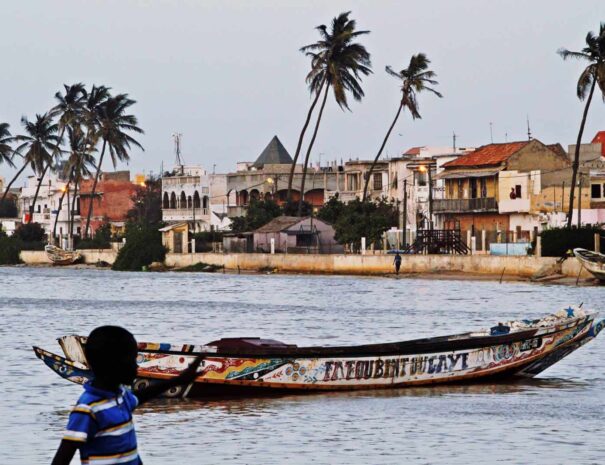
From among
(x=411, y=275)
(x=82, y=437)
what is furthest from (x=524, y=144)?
(x=82, y=437)

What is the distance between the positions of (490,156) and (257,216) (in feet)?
55.7

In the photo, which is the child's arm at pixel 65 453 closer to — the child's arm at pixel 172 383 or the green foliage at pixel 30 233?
the child's arm at pixel 172 383

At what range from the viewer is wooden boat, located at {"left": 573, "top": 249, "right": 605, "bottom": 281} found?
58.6 meters

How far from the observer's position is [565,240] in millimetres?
63938

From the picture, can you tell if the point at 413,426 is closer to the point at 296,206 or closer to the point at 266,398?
the point at 266,398

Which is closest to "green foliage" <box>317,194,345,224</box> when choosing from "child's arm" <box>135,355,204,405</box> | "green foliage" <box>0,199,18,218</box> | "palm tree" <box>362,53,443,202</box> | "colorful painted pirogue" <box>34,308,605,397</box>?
"palm tree" <box>362,53,443,202</box>

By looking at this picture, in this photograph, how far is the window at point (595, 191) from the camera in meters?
80.9

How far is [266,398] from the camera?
2117cm

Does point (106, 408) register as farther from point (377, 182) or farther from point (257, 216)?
point (377, 182)

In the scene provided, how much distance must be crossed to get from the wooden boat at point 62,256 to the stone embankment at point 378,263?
490 inches

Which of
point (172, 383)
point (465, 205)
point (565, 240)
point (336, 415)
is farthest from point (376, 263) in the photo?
point (172, 383)

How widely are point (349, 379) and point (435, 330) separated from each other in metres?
18.2

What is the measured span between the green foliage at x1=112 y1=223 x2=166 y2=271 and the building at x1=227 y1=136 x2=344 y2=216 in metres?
18.2

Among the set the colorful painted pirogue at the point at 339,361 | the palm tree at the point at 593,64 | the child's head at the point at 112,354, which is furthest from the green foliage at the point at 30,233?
the child's head at the point at 112,354
